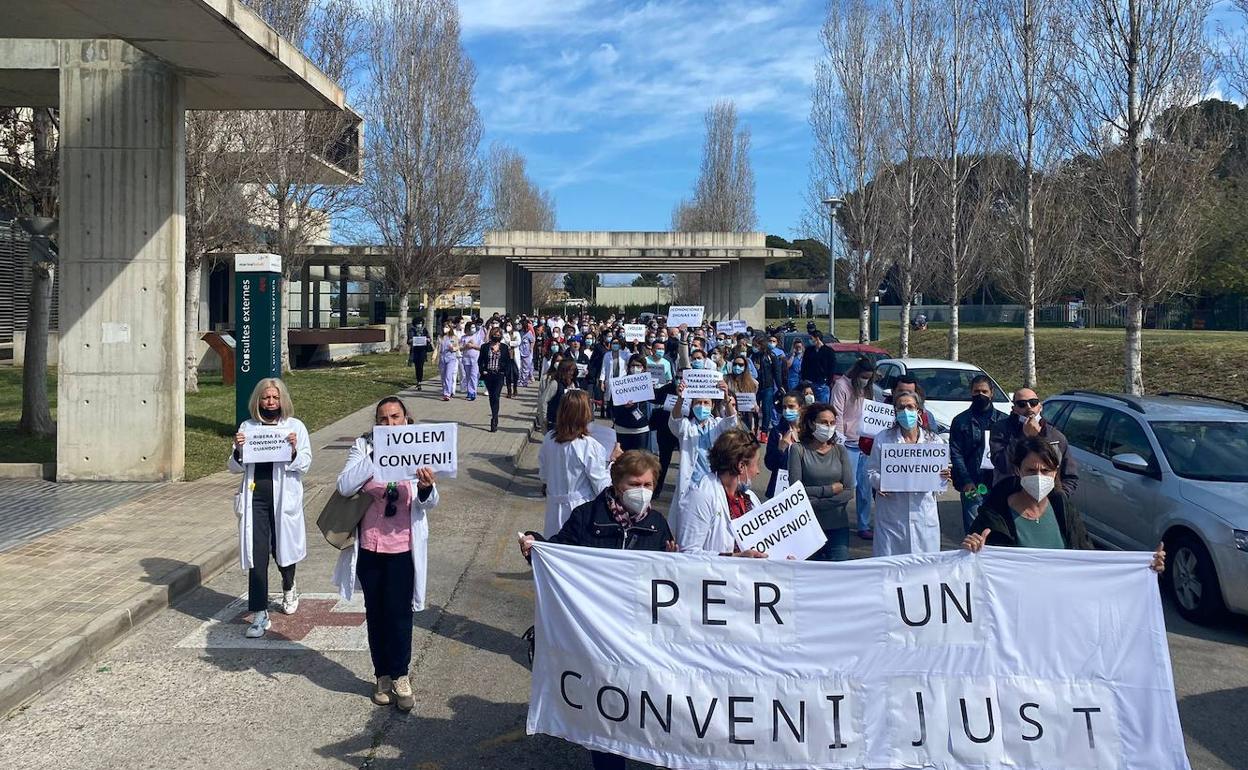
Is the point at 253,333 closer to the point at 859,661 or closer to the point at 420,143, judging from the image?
the point at 859,661

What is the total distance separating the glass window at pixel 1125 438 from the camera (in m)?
9.01

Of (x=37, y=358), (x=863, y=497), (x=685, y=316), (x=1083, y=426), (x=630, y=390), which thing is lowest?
(x=863, y=497)

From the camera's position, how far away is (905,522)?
6992mm

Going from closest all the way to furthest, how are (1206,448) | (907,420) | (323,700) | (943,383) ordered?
(323,700), (907,420), (1206,448), (943,383)

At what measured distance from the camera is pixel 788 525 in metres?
5.62

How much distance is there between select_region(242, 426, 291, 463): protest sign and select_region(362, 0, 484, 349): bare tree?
29683mm

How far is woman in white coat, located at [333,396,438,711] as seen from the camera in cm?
579

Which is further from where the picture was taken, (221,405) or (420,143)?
(420,143)

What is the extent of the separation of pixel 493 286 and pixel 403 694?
37.9 m

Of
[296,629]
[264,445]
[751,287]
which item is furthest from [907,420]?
[751,287]

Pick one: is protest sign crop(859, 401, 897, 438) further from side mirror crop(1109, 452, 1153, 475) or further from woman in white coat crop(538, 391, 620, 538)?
woman in white coat crop(538, 391, 620, 538)

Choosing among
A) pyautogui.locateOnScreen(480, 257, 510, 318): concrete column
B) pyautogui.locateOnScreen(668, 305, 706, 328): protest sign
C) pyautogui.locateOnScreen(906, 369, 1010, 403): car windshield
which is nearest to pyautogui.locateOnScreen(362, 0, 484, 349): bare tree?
pyautogui.locateOnScreen(480, 257, 510, 318): concrete column

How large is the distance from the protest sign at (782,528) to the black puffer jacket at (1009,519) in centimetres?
87

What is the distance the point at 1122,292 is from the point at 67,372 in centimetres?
1636
